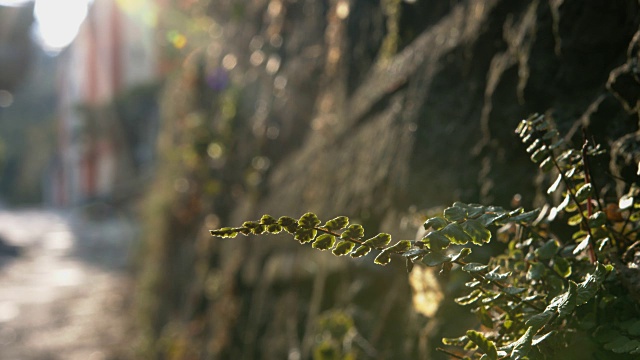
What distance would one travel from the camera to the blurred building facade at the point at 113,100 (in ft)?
50.1

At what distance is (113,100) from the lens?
16812mm

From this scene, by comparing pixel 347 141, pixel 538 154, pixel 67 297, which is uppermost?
pixel 67 297

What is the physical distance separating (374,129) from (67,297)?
6358 mm

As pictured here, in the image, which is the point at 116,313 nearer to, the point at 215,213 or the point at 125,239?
the point at 215,213

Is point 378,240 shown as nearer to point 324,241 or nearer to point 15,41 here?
point 324,241

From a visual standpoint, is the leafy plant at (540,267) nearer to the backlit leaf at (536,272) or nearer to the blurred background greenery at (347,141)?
the backlit leaf at (536,272)

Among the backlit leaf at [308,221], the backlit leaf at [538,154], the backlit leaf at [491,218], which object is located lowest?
the backlit leaf at [491,218]

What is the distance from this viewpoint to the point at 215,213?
4.58m

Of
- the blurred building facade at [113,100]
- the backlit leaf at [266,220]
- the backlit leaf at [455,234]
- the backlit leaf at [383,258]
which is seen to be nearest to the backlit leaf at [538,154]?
the backlit leaf at [455,234]

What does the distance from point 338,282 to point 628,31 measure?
1.28 metres

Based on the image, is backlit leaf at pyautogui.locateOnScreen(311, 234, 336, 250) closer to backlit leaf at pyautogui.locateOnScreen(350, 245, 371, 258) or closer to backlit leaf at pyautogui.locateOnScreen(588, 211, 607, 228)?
backlit leaf at pyautogui.locateOnScreen(350, 245, 371, 258)

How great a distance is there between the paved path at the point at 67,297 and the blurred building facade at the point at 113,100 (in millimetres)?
2434

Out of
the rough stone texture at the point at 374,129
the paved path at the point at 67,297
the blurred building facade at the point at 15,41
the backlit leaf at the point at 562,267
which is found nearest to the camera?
the backlit leaf at the point at 562,267

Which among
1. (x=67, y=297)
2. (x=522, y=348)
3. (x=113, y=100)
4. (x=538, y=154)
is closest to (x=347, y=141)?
(x=538, y=154)
